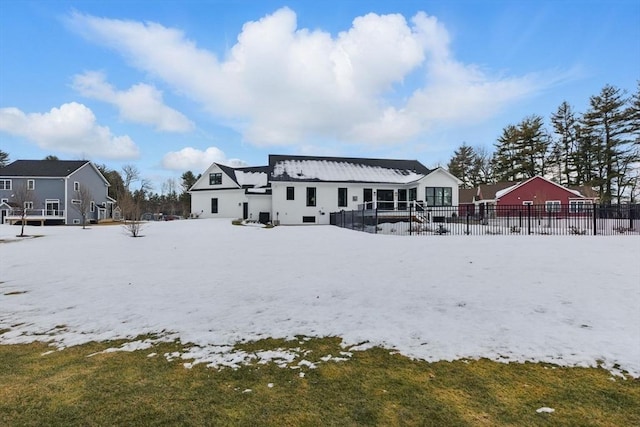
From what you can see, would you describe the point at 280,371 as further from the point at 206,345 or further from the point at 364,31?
the point at 364,31

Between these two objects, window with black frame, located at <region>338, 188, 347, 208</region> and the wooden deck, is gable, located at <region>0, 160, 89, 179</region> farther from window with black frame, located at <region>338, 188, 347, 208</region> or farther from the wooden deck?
window with black frame, located at <region>338, 188, 347, 208</region>

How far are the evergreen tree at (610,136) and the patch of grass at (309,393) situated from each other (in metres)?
45.3

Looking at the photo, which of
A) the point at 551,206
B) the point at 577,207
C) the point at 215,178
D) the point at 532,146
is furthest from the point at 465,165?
the point at 215,178

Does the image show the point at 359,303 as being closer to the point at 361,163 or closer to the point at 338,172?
the point at 338,172

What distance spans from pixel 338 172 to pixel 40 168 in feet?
110

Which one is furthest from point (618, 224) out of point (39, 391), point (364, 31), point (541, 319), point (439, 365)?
point (39, 391)

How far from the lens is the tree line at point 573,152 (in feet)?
124

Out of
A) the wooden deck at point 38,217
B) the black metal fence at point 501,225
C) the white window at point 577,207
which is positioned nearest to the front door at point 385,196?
the black metal fence at point 501,225

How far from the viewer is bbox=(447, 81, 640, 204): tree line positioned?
37750mm

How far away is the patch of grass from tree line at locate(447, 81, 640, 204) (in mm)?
45091

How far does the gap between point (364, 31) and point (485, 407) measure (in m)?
15.5

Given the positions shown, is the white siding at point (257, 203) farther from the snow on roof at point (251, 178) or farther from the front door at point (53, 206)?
the front door at point (53, 206)

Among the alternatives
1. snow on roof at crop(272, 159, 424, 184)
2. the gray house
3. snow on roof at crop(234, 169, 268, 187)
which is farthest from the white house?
the gray house

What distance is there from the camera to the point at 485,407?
2.67 m
